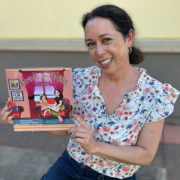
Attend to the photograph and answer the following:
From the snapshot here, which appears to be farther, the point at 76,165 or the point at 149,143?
the point at 76,165

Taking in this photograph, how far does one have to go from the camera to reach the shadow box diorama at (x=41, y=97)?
4.16 ft

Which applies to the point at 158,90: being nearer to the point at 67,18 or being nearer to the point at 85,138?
the point at 85,138

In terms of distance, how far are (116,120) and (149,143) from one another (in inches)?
10.5

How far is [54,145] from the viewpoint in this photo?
10.2 ft

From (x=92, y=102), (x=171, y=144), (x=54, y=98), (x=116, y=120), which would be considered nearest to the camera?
(x=54, y=98)

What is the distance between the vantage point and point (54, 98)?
130 centimetres

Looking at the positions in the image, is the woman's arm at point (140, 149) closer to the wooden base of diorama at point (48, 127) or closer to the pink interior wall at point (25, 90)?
the wooden base of diorama at point (48, 127)

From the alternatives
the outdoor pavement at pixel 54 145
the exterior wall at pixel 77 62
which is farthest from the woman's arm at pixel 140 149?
the exterior wall at pixel 77 62

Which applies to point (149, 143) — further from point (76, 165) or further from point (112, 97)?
point (76, 165)

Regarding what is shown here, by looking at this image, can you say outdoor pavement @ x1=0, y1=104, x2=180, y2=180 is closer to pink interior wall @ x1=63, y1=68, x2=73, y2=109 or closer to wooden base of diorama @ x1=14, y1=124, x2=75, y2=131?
wooden base of diorama @ x1=14, y1=124, x2=75, y2=131

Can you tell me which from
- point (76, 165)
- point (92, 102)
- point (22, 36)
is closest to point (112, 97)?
point (92, 102)

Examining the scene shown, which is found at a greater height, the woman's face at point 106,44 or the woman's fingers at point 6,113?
the woman's face at point 106,44

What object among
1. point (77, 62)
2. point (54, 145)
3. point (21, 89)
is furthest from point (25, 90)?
point (77, 62)

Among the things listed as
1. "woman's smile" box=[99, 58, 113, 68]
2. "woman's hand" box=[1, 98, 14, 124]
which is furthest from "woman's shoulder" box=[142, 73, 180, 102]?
"woman's hand" box=[1, 98, 14, 124]
